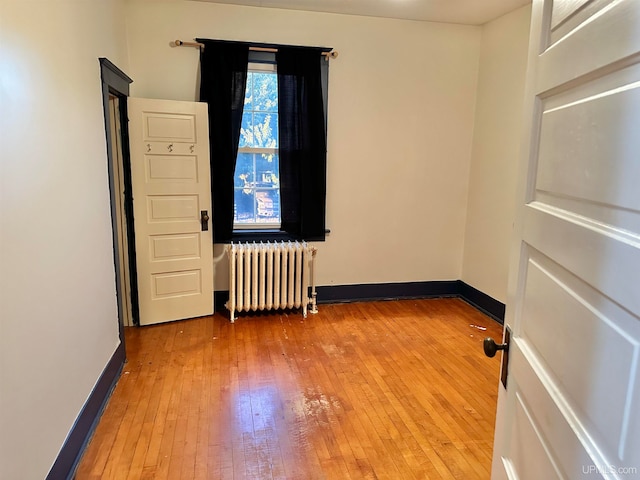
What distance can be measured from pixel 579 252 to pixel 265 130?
365cm

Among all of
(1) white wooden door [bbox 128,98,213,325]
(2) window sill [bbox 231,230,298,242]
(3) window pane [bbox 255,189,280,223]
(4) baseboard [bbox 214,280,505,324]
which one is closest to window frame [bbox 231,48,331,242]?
(2) window sill [bbox 231,230,298,242]

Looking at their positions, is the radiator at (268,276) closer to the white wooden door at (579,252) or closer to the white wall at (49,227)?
the white wall at (49,227)

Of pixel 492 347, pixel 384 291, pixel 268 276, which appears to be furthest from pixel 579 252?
pixel 384 291

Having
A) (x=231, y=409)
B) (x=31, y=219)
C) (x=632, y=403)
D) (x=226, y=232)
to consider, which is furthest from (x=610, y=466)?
(x=226, y=232)

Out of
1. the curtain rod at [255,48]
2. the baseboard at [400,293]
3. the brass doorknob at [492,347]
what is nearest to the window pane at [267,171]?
the curtain rod at [255,48]

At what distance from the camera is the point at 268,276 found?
13.1 feet

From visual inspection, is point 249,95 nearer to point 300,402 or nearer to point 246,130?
point 246,130

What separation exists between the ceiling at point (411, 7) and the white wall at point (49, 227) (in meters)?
1.77

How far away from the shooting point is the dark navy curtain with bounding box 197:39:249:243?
3.81 m

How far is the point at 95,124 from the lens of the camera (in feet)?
8.70

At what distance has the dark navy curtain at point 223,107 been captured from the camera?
3.81 meters

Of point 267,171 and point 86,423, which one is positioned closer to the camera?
point 86,423

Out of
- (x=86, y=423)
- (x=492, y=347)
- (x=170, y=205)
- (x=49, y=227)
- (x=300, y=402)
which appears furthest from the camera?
(x=170, y=205)

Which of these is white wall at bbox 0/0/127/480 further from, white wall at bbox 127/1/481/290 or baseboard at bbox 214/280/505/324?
baseboard at bbox 214/280/505/324
